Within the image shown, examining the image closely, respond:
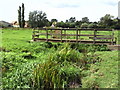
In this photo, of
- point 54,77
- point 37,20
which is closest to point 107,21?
point 37,20

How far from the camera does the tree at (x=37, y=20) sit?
74.4m

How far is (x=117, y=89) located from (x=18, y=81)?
3701 mm

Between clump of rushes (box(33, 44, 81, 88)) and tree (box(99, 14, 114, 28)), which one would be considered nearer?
clump of rushes (box(33, 44, 81, 88))

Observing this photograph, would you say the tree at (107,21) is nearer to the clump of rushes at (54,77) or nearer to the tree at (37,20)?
the tree at (37,20)

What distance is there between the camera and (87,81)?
7.59m

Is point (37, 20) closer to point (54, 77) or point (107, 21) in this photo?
point (107, 21)

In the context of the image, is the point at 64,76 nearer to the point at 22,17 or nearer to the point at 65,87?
the point at 65,87

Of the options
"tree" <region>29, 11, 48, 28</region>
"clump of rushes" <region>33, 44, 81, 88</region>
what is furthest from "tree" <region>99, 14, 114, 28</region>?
"clump of rushes" <region>33, 44, 81, 88</region>

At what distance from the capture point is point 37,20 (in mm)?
75500

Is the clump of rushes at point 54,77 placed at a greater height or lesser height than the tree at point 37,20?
lesser

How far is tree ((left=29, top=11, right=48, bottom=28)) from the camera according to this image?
7438 cm

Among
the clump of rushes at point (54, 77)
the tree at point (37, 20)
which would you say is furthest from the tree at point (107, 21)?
the clump of rushes at point (54, 77)

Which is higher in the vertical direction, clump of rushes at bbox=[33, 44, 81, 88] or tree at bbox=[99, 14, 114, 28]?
tree at bbox=[99, 14, 114, 28]

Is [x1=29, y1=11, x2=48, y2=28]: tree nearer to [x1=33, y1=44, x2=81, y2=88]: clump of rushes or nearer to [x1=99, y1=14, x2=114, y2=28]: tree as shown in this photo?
[x1=99, y1=14, x2=114, y2=28]: tree
